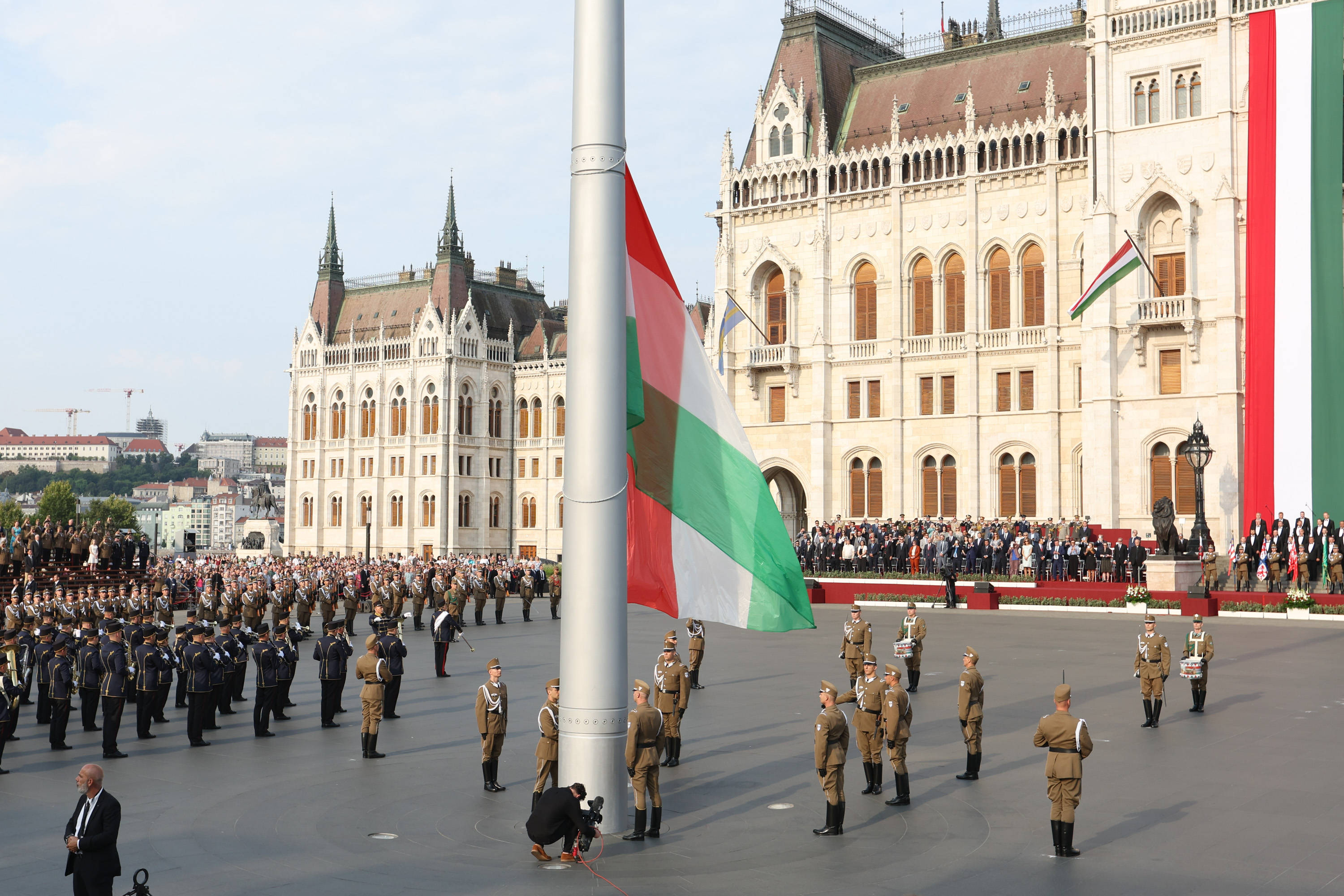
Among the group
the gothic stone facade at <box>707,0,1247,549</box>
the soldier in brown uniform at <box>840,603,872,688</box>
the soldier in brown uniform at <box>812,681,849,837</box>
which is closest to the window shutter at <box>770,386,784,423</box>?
the gothic stone facade at <box>707,0,1247,549</box>

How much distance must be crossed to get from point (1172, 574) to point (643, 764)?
24829 mm

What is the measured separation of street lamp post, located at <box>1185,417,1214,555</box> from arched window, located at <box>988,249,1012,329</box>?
48.2 feet

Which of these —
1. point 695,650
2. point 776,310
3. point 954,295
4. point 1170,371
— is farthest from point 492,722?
point 776,310

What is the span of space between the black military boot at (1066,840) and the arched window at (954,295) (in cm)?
3976

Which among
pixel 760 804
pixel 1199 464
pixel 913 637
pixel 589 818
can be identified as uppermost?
pixel 1199 464

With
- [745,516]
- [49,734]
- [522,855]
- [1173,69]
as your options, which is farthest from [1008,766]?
[1173,69]

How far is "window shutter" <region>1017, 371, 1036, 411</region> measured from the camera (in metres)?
47.0

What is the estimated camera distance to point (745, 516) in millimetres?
12008

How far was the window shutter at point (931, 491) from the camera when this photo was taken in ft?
162

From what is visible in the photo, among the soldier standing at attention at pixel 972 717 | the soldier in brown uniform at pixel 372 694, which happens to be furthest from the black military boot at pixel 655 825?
the soldier in brown uniform at pixel 372 694

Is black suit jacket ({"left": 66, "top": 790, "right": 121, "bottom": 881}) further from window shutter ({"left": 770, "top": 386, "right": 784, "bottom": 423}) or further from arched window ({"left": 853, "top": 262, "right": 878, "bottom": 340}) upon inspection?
window shutter ({"left": 770, "top": 386, "right": 784, "bottom": 423})

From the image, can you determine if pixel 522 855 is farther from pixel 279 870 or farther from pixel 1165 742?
pixel 1165 742

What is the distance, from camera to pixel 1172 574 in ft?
107

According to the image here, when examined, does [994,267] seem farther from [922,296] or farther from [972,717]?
[972,717]
